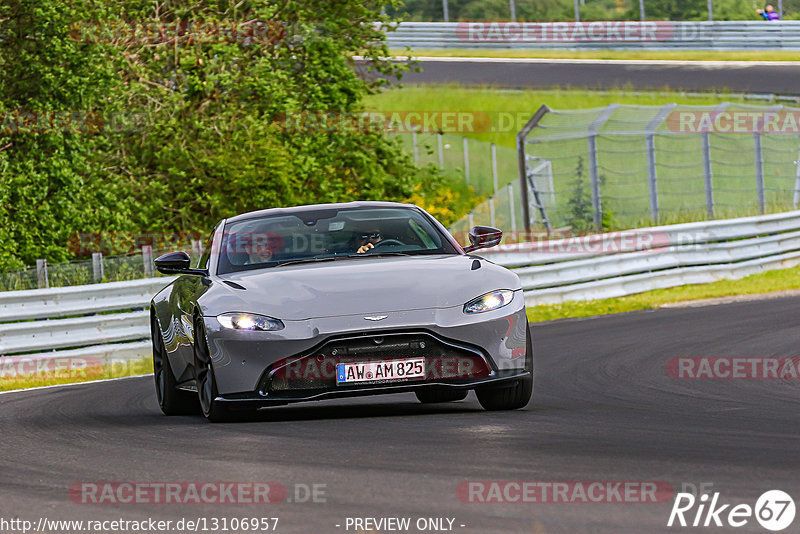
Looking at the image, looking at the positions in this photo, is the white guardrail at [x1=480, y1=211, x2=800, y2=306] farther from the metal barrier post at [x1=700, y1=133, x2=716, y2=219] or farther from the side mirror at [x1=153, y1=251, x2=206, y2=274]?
the side mirror at [x1=153, y1=251, x2=206, y2=274]

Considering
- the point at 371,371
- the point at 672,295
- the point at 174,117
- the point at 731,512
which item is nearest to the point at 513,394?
the point at 371,371

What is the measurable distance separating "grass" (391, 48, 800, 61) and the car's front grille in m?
35.5

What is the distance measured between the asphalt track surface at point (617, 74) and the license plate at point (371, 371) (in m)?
30.9

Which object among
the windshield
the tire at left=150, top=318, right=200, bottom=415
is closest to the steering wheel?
the windshield

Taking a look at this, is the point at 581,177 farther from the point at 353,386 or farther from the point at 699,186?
the point at 353,386

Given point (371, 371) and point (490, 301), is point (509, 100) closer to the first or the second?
point (490, 301)

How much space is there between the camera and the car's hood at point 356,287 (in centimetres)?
838

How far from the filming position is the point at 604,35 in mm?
45719

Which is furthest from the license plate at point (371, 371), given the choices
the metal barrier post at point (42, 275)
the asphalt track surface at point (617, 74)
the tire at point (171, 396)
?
the asphalt track surface at point (617, 74)

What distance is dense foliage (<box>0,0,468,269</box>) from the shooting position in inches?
902

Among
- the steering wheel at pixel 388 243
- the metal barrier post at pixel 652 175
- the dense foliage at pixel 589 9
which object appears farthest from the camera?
the dense foliage at pixel 589 9

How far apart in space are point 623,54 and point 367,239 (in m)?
36.7

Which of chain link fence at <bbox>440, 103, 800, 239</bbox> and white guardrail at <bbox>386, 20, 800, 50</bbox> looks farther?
white guardrail at <bbox>386, 20, 800, 50</bbox>

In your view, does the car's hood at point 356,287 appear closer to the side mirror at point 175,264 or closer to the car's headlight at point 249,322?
the car's headlight at point 249,322
